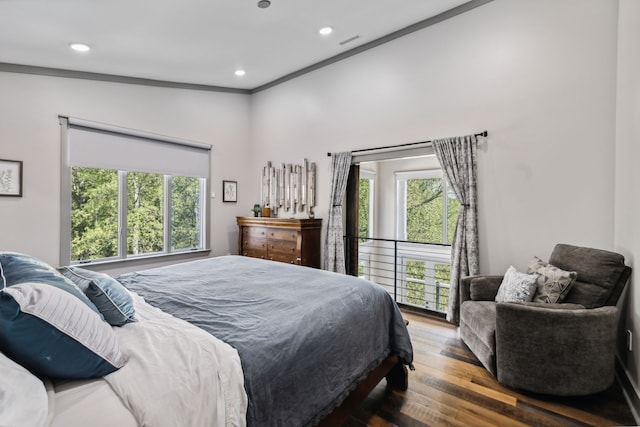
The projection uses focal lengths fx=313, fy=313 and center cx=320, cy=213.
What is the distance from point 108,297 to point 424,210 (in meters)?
5.61

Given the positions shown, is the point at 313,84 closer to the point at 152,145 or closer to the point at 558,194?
the point at 152,145

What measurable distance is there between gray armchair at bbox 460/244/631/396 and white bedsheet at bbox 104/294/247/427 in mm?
1915

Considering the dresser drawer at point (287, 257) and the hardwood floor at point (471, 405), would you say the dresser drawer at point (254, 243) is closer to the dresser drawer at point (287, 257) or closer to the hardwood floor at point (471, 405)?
the dresser drawer at point (287, 257)

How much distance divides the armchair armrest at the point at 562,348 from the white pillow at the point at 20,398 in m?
2.42

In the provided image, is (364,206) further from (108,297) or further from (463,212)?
(108,297)

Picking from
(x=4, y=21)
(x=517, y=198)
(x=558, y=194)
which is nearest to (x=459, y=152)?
(x=517, y=198)

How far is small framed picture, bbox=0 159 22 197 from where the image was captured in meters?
3.33

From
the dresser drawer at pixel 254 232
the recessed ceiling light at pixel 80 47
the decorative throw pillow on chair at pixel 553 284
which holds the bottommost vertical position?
the decorative throw pillow on chair at pixel 553 284

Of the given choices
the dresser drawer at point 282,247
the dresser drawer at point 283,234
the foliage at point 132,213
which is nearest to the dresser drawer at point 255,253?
the dresser drawer at point 282,247

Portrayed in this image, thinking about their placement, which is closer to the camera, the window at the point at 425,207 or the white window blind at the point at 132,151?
the white window blind at the point at 132,151

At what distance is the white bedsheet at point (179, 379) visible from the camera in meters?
0.94

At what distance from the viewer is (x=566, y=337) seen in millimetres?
2045

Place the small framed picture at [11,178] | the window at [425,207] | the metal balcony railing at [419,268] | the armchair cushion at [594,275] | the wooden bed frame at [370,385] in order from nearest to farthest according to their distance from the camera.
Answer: the wooden bed frame at [370,385] → the armchair cushion at [594,275] → the small framed picture at [11,178] → the metal balcony railing at [419,268] → the window at [425,207]

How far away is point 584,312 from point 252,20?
381cm
